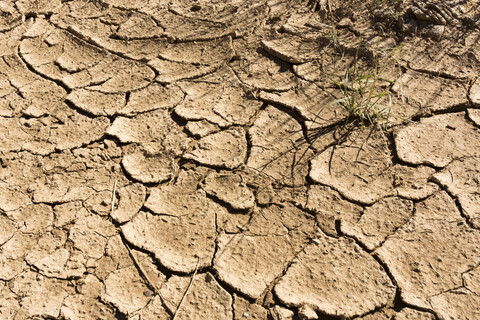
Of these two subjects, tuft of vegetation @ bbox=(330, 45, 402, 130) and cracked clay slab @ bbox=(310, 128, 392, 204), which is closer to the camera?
cracked clay slab @ bbox=(310, 128, 392, 204)

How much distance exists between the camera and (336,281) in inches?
69.9

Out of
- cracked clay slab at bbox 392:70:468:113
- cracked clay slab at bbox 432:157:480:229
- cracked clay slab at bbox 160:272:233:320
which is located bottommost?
cracked clay slab at bbox 160:272:233:320

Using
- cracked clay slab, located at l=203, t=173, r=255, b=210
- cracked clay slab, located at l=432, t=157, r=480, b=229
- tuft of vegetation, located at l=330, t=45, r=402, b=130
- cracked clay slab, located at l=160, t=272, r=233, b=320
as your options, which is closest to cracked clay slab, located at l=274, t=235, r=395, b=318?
cracked clay slab, located at l=160, t=272, r=233, b=320

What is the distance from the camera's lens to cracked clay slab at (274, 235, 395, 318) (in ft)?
5.64

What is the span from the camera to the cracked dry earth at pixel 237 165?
1.79 metres

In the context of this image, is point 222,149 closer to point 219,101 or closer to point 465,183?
point 219,101

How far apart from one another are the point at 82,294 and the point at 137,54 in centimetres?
149

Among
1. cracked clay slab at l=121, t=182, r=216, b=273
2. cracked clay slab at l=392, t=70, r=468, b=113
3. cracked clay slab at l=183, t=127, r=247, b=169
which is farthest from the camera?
cracked clay slab at l=392, t=70, r=468, b=113

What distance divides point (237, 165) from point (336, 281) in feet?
2.33

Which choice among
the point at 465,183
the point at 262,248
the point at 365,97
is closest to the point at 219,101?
the point at 365,97

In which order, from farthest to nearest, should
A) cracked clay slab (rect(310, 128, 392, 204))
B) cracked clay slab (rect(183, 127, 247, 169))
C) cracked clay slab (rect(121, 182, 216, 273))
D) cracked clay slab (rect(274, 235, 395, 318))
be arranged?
cracked clay slab (rect(183, 127, 247, 169))
cracked clay slab (rect(310, 128, 392, 204))
cracked clay slab (rect(121, 182, 216, 273))
cracked clay slab (rect(274, 235, 395, 318))

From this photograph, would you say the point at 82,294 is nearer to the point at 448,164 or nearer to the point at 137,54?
the point at 137,54

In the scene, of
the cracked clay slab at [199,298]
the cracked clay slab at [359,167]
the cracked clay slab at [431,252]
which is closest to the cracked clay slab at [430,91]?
the cracked clay slab at [359,167]

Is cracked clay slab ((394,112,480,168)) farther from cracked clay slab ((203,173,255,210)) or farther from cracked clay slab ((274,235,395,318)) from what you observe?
cracked clay slab ((203,173,255,210))
